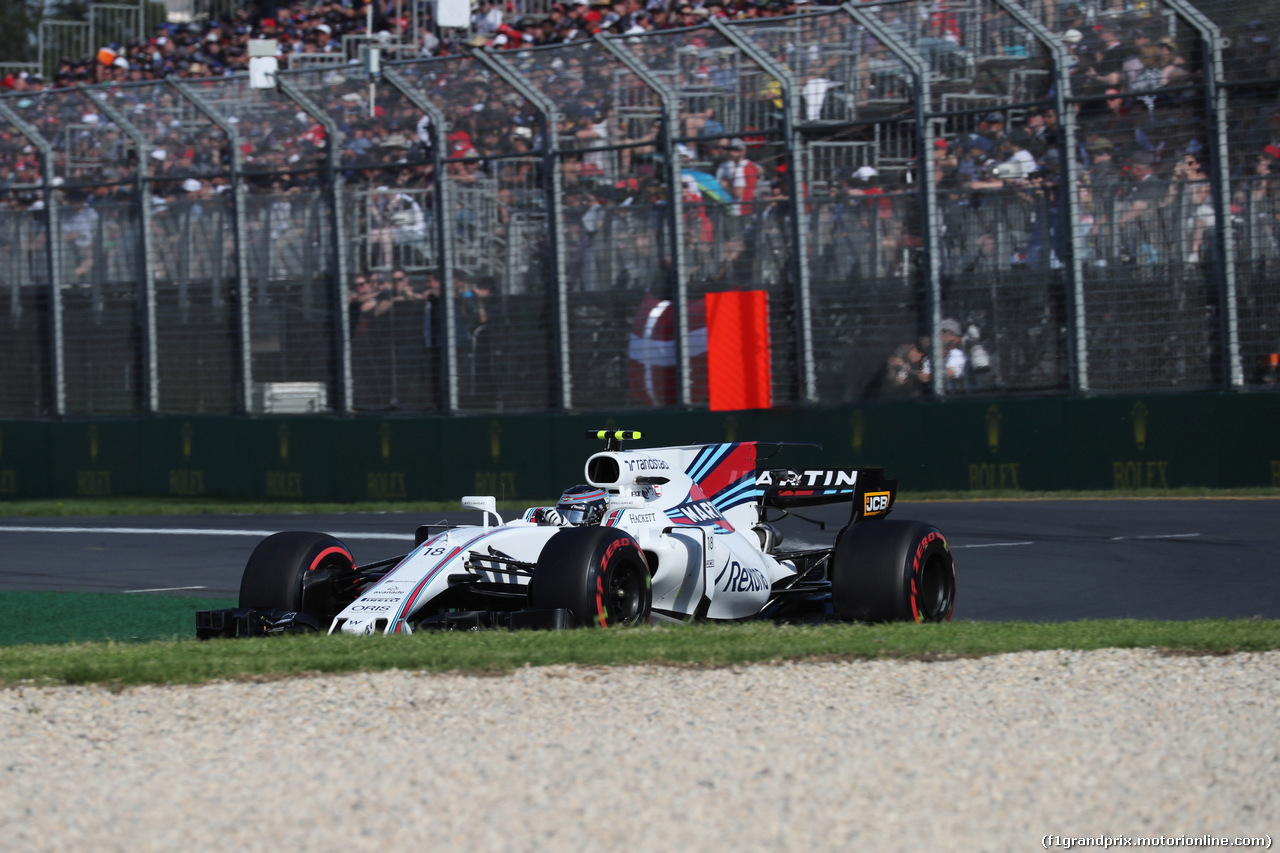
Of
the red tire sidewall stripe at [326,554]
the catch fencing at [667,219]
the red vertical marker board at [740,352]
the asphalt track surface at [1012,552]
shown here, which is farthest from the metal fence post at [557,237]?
the red tire sidewall stripe at [326,554]

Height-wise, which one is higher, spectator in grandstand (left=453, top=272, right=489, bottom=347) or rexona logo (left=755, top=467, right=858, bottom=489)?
spectator in grandstand (left=453, top=272, right=489, bottom=347)

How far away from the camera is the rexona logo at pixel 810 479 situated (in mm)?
8789

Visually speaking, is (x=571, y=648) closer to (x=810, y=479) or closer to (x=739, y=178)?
(x=810, y=479)

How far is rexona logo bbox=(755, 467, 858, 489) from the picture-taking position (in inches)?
346

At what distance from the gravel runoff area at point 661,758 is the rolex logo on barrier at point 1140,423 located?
961 centimetres

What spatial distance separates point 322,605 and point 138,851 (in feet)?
12.9

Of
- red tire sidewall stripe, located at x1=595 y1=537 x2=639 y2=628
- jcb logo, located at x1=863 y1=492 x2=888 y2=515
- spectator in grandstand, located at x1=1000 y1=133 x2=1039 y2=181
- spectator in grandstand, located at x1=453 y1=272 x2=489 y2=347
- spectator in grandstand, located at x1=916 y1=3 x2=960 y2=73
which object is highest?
spectator in grandstand, located at x1=916 y1=3 x2=960 y2=73

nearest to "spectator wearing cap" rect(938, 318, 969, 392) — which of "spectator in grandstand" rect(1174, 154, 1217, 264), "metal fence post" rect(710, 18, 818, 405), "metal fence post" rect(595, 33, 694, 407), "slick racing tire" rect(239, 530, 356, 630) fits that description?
"metal fence post" rect(710, 18, 818, 405)

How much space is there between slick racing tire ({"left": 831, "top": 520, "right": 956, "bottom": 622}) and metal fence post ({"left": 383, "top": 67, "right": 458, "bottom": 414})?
10903 millimetres

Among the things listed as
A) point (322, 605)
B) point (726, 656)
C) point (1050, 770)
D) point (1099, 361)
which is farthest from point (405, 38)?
point (1050, 770)

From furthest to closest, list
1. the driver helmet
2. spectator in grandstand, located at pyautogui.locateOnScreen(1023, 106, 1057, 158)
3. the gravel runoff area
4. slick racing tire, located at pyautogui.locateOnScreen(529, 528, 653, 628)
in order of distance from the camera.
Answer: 1. spectator in grandstand, located at pyautogui.locateOnScreen(1023, 106, 1057, 158)
2. the driver helmet
3. slick racing tire, located at pyautogui.locateOnScreen(529, 528, 653, 628)
4. the gravel runoff area

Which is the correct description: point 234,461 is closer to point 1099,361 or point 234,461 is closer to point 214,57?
point 1099,361

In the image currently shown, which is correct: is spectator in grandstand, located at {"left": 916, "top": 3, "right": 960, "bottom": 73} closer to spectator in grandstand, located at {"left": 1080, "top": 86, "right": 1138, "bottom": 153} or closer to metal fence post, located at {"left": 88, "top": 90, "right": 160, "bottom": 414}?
spectator in grandstand, located at {"left": 1080, "top": 86, "right": 1138, "bottom": 153}

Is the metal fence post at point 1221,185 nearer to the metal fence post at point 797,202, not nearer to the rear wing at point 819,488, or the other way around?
the metal fence post at point 797,202
